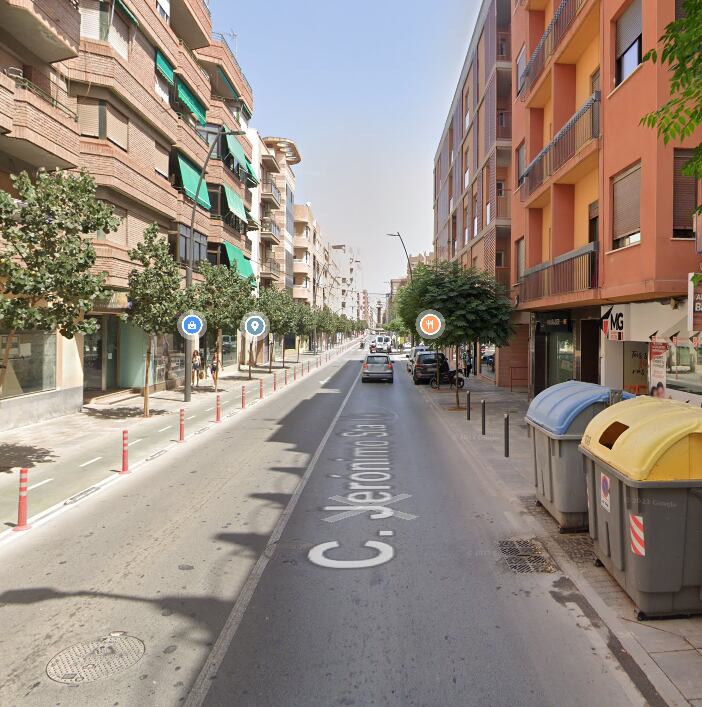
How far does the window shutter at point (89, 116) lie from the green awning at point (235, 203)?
13575 mm

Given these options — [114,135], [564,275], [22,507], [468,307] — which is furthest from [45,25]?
[564,275]

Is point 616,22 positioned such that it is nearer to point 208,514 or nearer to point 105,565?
point 208,514

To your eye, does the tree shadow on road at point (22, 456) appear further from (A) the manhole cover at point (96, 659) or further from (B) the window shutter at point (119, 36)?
(B) the window shutter at point (119, 36)

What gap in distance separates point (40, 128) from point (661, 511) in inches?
617

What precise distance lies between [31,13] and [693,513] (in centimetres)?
1639

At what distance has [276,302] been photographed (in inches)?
1463

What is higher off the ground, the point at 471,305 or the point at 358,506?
the point at 471,305

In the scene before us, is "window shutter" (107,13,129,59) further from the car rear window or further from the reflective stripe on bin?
the reflective stripe on bin

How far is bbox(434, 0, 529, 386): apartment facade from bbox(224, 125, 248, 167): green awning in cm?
1396

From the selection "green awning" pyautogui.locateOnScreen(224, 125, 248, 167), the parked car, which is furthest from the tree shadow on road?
"green awning" pyautogui.locateOnScreen(224, 125, 248, 167)

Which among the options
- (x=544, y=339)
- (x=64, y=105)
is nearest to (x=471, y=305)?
(x=544, y=339)

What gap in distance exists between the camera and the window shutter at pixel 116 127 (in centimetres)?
1898

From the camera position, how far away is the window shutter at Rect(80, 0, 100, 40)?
1858 cm

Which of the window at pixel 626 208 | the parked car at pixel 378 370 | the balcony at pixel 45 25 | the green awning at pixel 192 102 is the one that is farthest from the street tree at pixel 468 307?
the green awning at pixel 192 102
